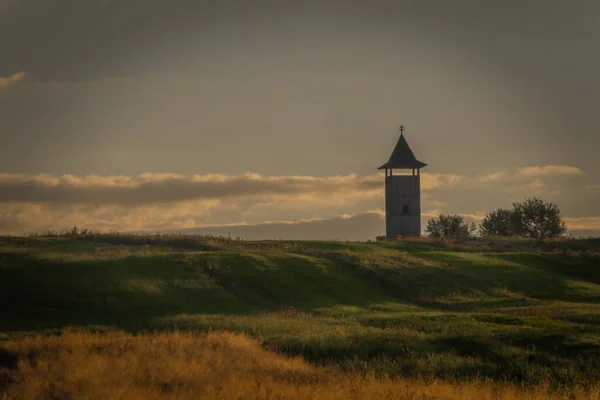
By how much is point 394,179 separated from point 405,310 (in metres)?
48.2

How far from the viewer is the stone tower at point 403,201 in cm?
9031

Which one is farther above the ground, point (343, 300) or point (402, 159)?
point (402, 159)

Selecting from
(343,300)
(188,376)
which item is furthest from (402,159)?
(188,376)

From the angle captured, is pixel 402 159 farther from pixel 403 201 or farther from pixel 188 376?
pixel 188 376

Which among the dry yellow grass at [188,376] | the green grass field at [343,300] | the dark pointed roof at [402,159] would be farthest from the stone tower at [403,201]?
the dry yellow grass at [188,376]

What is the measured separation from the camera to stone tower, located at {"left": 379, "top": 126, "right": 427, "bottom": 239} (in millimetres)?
90312

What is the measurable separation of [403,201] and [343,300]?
4600 cm

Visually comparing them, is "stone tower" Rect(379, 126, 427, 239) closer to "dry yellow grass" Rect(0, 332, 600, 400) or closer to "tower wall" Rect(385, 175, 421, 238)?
"tower wall" Rect(385, 175, 421, 238)

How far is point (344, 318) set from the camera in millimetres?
38438

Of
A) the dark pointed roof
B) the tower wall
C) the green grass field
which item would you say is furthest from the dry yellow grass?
the dark pointed roof

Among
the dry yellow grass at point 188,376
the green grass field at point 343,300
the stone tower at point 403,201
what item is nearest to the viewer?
the dry yellow grass at point 188,376

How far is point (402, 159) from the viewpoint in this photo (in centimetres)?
9269

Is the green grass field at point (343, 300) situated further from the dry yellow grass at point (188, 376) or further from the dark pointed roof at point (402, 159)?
the dark pointed roof at point (402, 159)

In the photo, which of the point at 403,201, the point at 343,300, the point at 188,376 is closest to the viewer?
the point at 188,376
